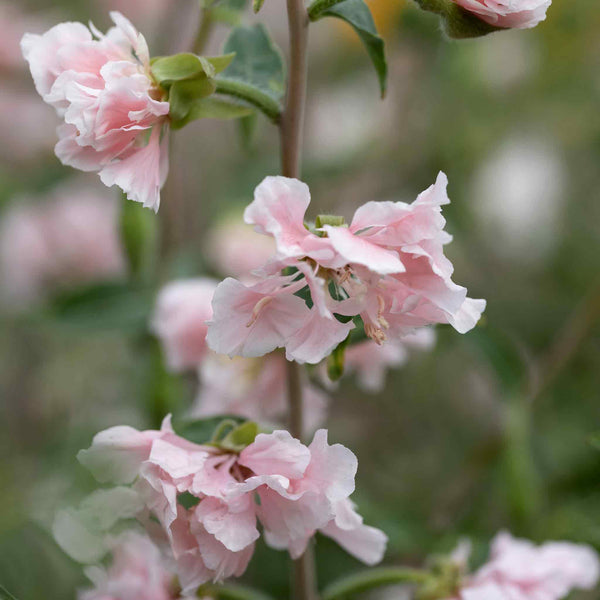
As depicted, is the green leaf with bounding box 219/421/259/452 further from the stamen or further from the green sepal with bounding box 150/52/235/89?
the green sepal with bounding box 150/52/235/89

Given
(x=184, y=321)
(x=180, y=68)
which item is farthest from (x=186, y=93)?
(x=184, y=321)

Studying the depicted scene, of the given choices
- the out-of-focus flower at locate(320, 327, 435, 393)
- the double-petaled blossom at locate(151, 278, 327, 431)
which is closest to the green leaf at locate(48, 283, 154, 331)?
the double-petaled blossom at locate(151, 278, 327, 431)

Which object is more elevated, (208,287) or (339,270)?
(339,270)

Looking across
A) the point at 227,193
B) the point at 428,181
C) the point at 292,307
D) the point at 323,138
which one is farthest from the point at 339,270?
the point at 323,138

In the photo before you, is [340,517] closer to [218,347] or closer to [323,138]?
[218,347]

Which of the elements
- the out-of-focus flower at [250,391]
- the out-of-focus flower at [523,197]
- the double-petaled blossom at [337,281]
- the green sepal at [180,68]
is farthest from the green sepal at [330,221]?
the out-of-focus flower at [523,197]

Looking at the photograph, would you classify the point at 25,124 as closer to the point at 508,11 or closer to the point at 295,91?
the point at 295,91
